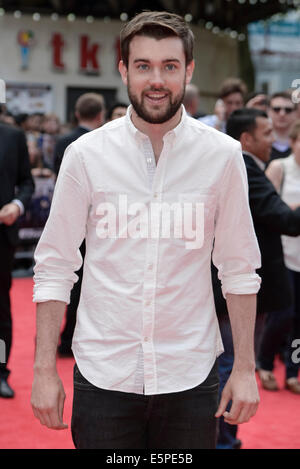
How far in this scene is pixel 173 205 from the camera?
1.82m

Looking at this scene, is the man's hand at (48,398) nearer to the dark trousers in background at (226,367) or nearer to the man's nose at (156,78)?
the man's nose at (156,78)

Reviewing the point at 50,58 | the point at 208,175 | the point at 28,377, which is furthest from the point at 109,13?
the point at 208,175

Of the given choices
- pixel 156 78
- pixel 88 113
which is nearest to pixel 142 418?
pixel 156 78

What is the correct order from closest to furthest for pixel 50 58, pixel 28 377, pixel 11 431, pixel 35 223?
pixel 11 431, pixel 28 377, pixel 35 223, pixel 50 58

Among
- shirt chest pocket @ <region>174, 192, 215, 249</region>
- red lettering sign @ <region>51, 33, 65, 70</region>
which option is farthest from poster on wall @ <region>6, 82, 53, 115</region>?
shirt chest pocket @ <region>174, 192, 215, 249</region>

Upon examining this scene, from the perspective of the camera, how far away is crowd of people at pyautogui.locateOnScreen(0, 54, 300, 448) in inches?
130

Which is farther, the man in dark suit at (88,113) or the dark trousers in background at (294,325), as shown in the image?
the man in dark suit at (88,113)

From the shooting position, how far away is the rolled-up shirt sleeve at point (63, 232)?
5.93ft

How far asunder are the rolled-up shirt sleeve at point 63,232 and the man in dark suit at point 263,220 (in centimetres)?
145

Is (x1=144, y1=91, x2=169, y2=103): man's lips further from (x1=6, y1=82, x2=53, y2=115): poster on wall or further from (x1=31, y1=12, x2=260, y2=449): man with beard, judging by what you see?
(x1=6, y1=82, x2=53, y2=115): poster on wall

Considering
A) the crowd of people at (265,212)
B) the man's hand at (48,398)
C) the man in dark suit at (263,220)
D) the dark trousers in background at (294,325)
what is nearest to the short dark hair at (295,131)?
the crowd of people at (265,212)

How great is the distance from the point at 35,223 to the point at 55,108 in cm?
782

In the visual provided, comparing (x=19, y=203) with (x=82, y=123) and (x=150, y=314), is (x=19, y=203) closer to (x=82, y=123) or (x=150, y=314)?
(x=82, y=123)

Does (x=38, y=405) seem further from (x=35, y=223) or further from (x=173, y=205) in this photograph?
(x=35, y=223)
